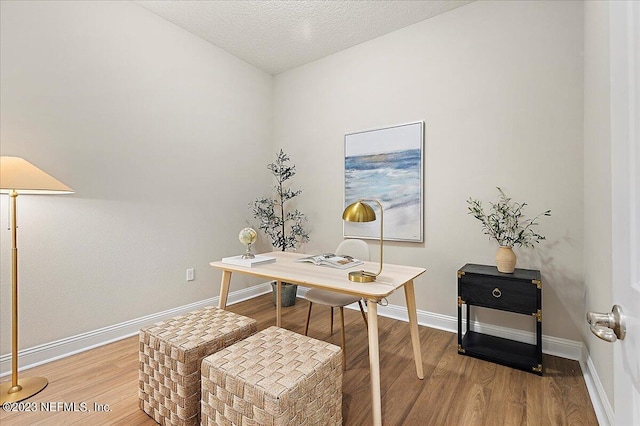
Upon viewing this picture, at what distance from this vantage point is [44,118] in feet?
7.00

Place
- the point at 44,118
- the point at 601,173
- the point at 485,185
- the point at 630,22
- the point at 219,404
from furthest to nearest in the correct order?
the point at 485,185, the point at 44,118, the point at 601,173, the point at 219,404, the point at 630,22

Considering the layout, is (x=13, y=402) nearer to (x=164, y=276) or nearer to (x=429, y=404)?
(x=164, y=276)

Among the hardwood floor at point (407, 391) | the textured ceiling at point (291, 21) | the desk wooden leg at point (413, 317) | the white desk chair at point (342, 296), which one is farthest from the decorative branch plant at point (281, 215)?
the desk wooden leg at point (413, 317)

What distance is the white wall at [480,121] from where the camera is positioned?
85.1 inches

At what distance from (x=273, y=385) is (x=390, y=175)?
227 centimetres

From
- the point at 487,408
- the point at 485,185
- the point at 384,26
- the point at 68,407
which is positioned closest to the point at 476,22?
the point at 384,26

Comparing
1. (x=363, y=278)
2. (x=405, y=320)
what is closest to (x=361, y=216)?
(x=363, y=278)

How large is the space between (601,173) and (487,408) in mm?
1421

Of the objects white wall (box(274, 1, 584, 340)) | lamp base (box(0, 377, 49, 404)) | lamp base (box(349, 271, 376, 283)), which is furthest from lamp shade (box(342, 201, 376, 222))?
lamp base (box(0, 377, 49, 404))

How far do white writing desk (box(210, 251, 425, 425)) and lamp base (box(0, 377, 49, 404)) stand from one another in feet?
3.78

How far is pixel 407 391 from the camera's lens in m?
1.80

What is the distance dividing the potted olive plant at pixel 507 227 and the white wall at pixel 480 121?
0.20 feet

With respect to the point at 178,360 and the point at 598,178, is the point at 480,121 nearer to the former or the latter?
the point at 598,178

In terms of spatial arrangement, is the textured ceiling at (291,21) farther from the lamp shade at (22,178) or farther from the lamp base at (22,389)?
the lamp base at (22,389)
